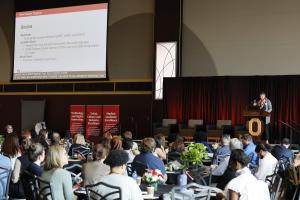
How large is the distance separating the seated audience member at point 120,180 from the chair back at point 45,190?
21.1 inches

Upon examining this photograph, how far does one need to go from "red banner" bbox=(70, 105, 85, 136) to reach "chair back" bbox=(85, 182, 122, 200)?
506 inches

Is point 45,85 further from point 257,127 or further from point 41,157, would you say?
point 41,157

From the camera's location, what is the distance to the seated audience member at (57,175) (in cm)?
369

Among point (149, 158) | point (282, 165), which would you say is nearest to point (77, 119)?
point (282, 165)

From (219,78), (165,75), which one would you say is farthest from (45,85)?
(219,78)

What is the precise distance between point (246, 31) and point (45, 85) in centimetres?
776

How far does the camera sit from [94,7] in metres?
15.9

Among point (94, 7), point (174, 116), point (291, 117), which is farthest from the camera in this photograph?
point (94, 7)

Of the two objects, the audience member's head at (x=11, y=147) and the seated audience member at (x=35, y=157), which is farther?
the audience member's head at (x=11, y=147)

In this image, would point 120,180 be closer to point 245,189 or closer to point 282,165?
point 245,189

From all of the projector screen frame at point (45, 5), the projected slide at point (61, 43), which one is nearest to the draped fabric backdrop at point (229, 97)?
the projector screen frame at point (45, 5)

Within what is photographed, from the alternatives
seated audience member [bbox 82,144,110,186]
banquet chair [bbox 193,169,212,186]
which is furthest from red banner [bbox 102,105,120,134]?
seated audience member [bbox 82,144,110,186]

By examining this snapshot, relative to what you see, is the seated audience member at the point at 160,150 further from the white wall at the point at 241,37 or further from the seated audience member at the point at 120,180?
the white wall at the point at 241,37

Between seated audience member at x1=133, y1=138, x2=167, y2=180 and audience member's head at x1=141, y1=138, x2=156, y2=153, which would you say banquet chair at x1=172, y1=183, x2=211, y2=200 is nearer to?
seated audience member at x1=133, y1=138, x2=167, y2=180
